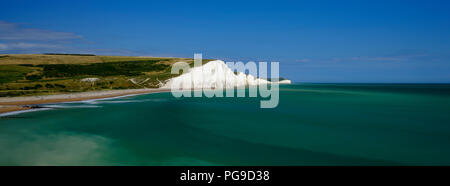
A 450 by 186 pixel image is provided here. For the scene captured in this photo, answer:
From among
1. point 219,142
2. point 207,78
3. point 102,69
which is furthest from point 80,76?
point 219,142

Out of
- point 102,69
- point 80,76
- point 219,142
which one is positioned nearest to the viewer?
point 219,142

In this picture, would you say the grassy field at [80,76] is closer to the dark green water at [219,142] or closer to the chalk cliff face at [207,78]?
the chalk cliff face at [207,78]

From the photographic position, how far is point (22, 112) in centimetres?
2056

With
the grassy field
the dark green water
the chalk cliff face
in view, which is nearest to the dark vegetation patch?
the grassy field

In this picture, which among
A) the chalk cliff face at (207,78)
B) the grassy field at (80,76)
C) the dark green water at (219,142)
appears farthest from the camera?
the chalk cliff face at (207,78)

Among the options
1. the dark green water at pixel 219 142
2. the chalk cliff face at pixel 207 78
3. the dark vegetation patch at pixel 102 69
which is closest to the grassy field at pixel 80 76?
the dark vegetation patch at pixel 102 69

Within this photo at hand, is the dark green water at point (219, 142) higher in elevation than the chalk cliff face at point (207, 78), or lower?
lower

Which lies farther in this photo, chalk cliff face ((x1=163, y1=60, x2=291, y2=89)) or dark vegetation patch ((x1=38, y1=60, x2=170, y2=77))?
chalk cliff face ((x1=163, y1=60, x2=291, y2=89))

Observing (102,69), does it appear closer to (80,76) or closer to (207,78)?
(80,76)

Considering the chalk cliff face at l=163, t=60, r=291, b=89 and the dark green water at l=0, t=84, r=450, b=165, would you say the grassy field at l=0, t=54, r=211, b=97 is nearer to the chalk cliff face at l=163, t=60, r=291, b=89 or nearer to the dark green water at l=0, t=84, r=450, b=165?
the chalk cliff face at l=163, t=60, r=291, b=89

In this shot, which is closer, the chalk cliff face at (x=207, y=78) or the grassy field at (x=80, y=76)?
the grassy field at (x=80, y=76)

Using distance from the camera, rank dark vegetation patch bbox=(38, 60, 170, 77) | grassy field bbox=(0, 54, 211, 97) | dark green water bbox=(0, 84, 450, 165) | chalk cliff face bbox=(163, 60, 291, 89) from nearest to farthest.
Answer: dark green water bbox=(0, 84, 450, 165) → grassy field bbox=(0, 54, 211, 97) → dark vegetation patch bbox=(38, 60, 170, 77) → chalk cliff face bbox=(163, 60, 291, 89)
